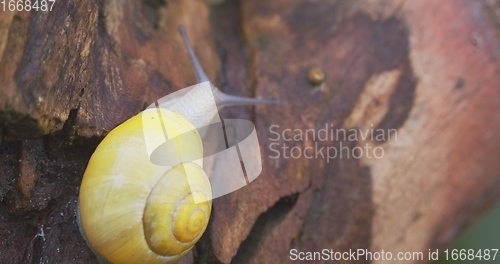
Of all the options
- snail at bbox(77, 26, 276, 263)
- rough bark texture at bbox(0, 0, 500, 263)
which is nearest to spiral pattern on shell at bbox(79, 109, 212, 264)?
snail at bbox(77, 26, 276, 263)

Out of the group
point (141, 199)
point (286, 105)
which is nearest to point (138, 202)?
point (141, 199)

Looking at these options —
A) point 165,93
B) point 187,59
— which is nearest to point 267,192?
point 165,93

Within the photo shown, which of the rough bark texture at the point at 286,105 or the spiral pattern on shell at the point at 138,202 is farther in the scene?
the rough bark texture at the point at 286,105

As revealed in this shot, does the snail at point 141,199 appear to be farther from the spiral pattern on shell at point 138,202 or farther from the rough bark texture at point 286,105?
the rough bark texture at point 286,105

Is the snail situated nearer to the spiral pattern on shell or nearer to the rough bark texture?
the spiral pattern on shell

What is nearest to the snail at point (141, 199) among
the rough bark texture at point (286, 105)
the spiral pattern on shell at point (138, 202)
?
the spiral pattern on shell at point (138, 202)

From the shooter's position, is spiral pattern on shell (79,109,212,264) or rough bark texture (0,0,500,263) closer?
spiral pattern on shell (79,109,212,264)
